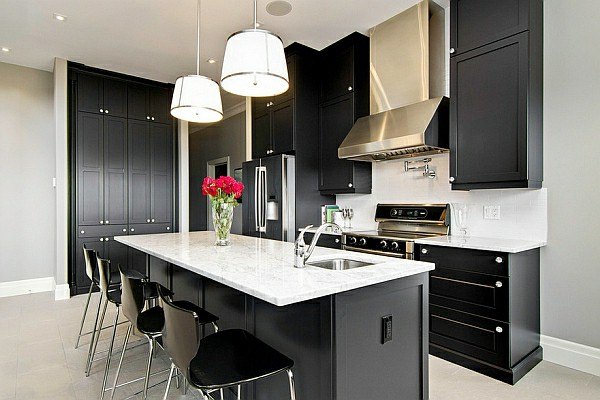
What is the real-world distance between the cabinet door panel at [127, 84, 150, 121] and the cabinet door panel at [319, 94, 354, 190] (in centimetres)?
271

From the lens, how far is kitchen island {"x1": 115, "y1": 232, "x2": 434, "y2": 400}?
4.74 feet

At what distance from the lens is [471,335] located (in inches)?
104

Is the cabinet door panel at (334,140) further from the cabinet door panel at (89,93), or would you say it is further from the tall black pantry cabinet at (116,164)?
the cabinet door panel at (89,93)

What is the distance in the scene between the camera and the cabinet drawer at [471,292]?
8.11ft

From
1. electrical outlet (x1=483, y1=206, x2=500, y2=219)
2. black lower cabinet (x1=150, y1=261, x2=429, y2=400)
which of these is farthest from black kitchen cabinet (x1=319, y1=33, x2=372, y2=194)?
black lower cabinet (x1=150, y1=261, x2=429, y2=400)

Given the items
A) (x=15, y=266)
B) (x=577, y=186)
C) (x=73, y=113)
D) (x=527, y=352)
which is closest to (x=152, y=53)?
(x=73, y=113)

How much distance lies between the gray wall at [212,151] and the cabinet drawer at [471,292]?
4.67m

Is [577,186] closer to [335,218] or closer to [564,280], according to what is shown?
[564,280]

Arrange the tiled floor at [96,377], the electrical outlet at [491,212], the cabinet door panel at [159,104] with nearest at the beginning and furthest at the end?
the tiled floor at [96,377] < the electrical outlet at [491,212] < the cabinet door panel at [159,104]

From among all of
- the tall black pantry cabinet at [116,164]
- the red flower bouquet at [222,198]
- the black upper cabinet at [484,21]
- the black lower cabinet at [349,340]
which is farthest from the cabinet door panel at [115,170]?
the black upper cabinet at [484,21]

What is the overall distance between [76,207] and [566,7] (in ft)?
18.1

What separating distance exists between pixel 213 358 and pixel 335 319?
21.6 inches

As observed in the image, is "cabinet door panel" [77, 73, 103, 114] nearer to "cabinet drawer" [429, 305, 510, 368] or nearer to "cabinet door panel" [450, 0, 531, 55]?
"cabinet door panel" [450, 0, 531, 55]

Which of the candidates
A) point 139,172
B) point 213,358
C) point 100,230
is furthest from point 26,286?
point 213,358
